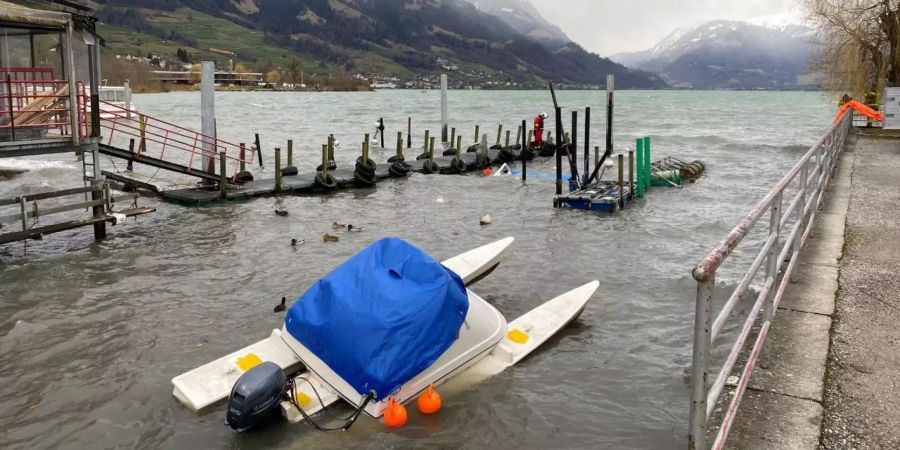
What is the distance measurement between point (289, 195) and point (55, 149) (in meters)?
10.1

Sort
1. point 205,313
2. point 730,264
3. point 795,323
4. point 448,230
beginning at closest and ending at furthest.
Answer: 1. point 795,323
2. point 205,313
3. point 730,264
4. point 448,230

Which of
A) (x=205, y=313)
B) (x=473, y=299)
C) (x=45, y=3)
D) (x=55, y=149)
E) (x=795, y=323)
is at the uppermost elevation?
(x=45, y=3)

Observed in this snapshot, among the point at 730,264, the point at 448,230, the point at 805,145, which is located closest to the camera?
the point at 730,264

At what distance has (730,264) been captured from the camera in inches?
607

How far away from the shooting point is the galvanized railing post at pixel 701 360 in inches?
145

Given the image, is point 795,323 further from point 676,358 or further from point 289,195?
point 289,195

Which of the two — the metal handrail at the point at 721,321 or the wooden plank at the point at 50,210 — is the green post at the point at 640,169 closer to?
the wooden plank at the point at 50,210

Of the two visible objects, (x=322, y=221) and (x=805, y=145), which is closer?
(x=322, y=221)

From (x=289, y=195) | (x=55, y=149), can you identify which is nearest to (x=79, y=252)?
(x=55, y=149)

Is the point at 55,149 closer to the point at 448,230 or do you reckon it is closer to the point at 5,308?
the point at 5,308

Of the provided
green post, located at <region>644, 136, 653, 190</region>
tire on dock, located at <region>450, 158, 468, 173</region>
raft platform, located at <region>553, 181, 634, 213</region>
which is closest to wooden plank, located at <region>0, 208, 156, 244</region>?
raft platform, located at <region>553, 181, 634, 213</region>

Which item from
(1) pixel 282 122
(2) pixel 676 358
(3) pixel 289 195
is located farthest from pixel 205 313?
(1) pixel 282 122

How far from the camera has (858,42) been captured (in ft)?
116

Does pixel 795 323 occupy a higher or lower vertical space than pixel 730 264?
higher
